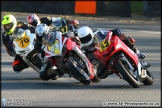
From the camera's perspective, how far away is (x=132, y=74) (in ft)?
37.4

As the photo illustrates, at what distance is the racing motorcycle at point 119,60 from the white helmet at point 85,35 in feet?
0.38

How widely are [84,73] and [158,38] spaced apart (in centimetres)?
1033

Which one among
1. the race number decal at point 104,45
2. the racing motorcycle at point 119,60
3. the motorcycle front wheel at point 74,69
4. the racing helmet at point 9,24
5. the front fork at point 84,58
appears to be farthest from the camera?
the racing helmet at point 9,24

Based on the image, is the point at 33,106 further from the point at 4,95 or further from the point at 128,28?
the point at 128,28

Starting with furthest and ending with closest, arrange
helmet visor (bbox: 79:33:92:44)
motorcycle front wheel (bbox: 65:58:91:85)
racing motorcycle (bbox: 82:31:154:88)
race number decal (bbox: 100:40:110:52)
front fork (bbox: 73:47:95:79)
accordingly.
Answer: front fork (bbox: 73:47:95:79) < helmet visor (bbox: 79:33:92:44) < motorcycle front wheel (bbox: 65:58:91:85) < race number decal (bbox: 100:40:110:52) < racing motorcycle (bbox: 82:31:154:88)

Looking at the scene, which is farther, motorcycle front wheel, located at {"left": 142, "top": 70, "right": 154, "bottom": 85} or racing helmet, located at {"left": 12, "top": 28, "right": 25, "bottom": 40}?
racing helmet, located at {"left": 12, "top": 28, "right": 25, "bottom": 40}

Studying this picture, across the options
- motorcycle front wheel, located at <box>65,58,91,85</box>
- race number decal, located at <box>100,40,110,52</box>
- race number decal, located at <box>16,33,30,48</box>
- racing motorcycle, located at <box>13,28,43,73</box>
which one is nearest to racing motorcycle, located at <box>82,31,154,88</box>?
race number decal, located at <box>100,40,110,52</box>

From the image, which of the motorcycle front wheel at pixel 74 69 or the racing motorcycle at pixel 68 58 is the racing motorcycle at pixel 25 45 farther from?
the motorcycle front wheel at pixel 74 69

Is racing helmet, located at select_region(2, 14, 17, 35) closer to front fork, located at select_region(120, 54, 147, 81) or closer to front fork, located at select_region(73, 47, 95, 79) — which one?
front fork, located at select_region(73, 47, 95, 79)

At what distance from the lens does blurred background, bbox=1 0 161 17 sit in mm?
27528

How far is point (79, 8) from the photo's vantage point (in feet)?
91.4

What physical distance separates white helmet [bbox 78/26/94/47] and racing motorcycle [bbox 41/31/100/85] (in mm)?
194

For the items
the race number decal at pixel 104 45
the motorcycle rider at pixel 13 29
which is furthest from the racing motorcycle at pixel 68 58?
the motorcycle rider at pixel 13 29

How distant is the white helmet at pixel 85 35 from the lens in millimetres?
11695
